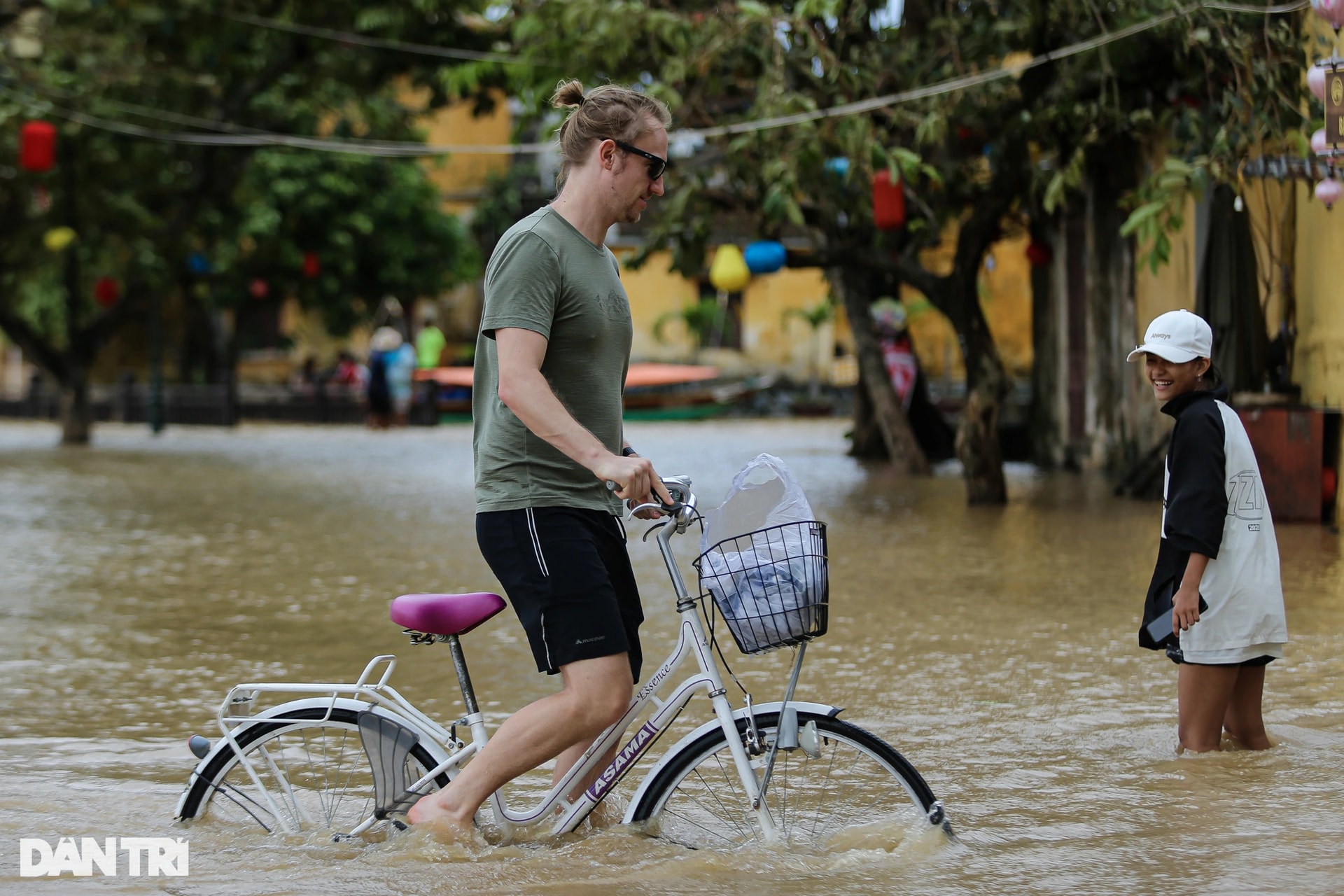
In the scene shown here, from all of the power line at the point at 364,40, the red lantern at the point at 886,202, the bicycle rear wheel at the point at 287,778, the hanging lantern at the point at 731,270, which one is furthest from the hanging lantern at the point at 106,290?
the bicycle rear wheel at the point at 287,778

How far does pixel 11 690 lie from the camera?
6.41 metres

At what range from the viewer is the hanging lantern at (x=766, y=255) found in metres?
15.8

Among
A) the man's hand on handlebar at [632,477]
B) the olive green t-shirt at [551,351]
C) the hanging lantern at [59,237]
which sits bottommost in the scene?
the man's hand on handlebar at [632,477]

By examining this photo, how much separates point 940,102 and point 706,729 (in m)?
9.08

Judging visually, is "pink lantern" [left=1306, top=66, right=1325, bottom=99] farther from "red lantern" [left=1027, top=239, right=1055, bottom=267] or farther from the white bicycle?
"red lantern" [left=1027, top=239, right=1055, bottom=267]

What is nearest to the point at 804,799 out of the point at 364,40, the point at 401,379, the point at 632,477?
the point at 632,477

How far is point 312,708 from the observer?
4.02m

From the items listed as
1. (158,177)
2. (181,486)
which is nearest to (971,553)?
(181,486)

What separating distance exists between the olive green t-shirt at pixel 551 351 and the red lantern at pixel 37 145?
55.7 feet

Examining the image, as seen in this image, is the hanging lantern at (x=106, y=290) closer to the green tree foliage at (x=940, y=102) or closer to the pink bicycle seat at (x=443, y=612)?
the green tree foliage at (x=940, y=102)

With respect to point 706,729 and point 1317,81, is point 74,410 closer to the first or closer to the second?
point 1317,81

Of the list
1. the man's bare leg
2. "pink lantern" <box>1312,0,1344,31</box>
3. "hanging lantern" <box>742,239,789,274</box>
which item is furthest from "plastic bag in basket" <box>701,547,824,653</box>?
"hanging lantern" <box>742,239,789,274</box>

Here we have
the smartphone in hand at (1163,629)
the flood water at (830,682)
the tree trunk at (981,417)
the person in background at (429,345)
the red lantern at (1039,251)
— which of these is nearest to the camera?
the flood water at (830,682)

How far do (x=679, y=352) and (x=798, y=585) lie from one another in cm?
3507
